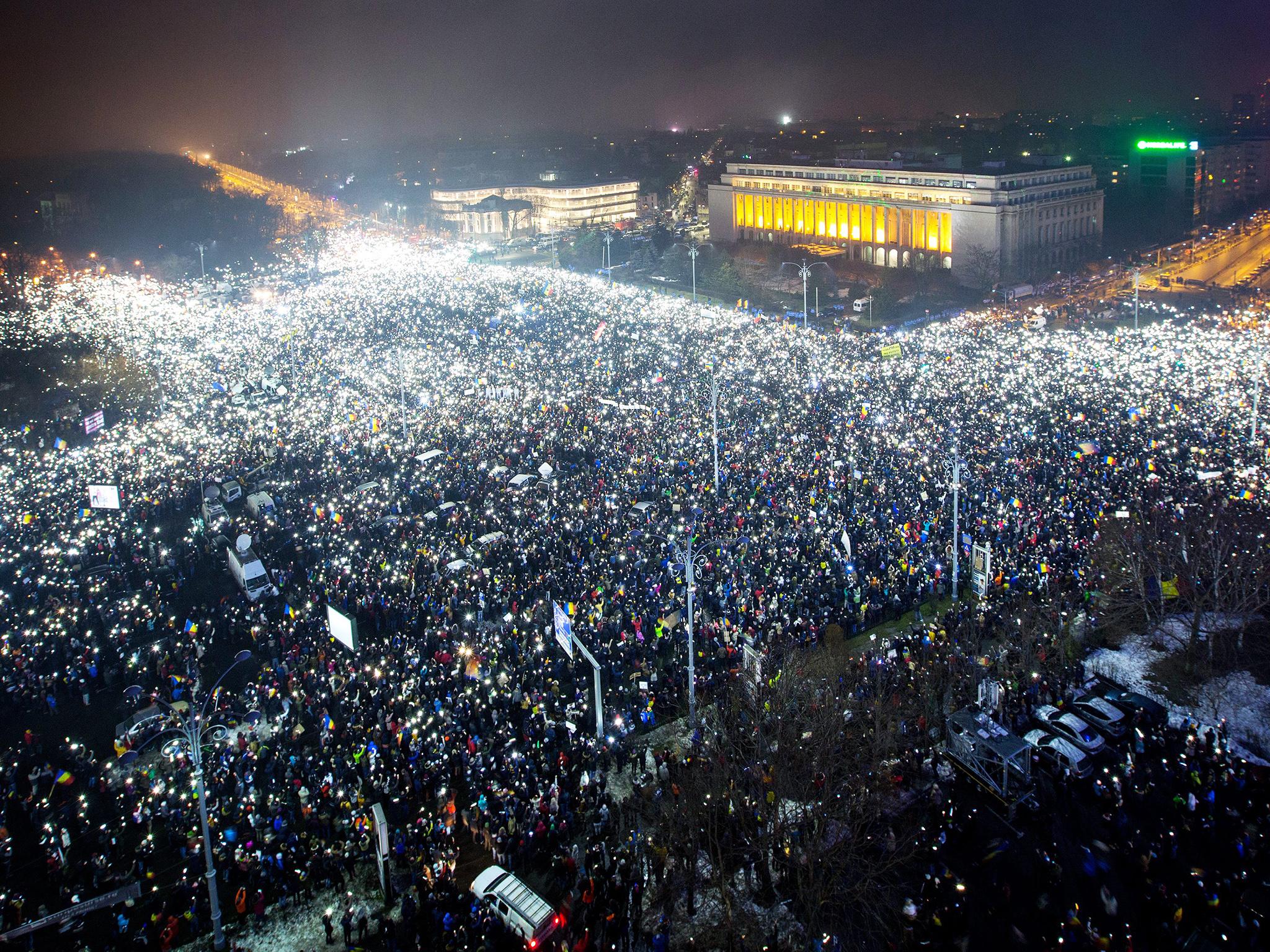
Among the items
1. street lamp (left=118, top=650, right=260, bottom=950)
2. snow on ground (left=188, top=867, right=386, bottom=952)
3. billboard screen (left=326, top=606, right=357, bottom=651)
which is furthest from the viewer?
billboard screen (left=326, top=606, right=357, bottom=651)

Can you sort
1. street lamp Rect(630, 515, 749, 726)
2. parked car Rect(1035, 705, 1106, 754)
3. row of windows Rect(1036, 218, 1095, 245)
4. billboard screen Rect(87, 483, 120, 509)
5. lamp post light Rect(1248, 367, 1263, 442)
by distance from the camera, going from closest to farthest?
parked car Rect(1035, 705, 1106, 754), street lamp Rect(630, 515, 749, 726), billboard screen Rect(87, 483, 120, 509), lamp post light Rect(1248, 367, 1263, 442), row of windows Rect(1036, 218, 1095, 245)

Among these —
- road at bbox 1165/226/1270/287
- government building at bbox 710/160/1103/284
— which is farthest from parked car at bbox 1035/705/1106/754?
road at bbox 1165/226/1270/287

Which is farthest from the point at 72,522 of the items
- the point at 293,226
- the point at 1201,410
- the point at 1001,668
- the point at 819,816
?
the point at 293,226

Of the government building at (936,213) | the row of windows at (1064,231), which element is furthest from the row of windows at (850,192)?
the row of windows at (1064,231)

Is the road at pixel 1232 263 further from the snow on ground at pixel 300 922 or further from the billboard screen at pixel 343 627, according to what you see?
the snow on ground at pixel 300 922

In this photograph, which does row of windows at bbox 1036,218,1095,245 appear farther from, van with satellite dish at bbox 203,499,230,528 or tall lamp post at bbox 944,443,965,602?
van with satellite dish at bbox 203,499,230,528
